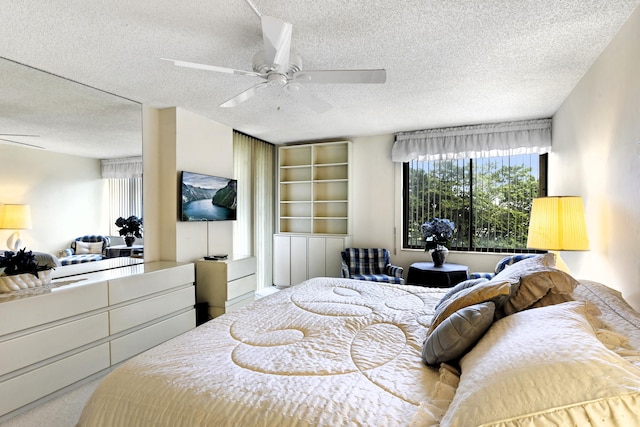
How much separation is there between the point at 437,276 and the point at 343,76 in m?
2.75

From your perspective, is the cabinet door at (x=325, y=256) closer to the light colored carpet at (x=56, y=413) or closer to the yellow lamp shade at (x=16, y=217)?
the light colored carpet at (x=56, y=413)

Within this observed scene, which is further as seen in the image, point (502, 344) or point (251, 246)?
point (251, 246)

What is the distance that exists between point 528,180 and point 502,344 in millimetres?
3965

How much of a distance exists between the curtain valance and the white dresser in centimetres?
93

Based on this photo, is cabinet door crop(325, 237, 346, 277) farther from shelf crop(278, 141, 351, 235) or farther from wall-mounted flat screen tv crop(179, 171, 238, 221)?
wall-mounted flat screen tv crop(179, 171, 238, 221)

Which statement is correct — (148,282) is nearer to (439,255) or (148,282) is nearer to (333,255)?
(333,255)

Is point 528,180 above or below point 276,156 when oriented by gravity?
below

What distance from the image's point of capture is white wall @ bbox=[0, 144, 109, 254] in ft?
8.16

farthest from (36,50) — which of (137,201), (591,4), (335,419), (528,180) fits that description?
(528,180)

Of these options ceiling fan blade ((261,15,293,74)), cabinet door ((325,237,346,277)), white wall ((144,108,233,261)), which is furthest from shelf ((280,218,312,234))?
ceiling fan blade ((261,15,293,74))

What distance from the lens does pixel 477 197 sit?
454 centimetres

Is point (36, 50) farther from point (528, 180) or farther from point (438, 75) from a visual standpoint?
point (528, 180)

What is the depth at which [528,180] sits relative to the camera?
14.1 feet

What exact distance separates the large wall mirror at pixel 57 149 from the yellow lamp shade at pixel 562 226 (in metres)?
3.70
